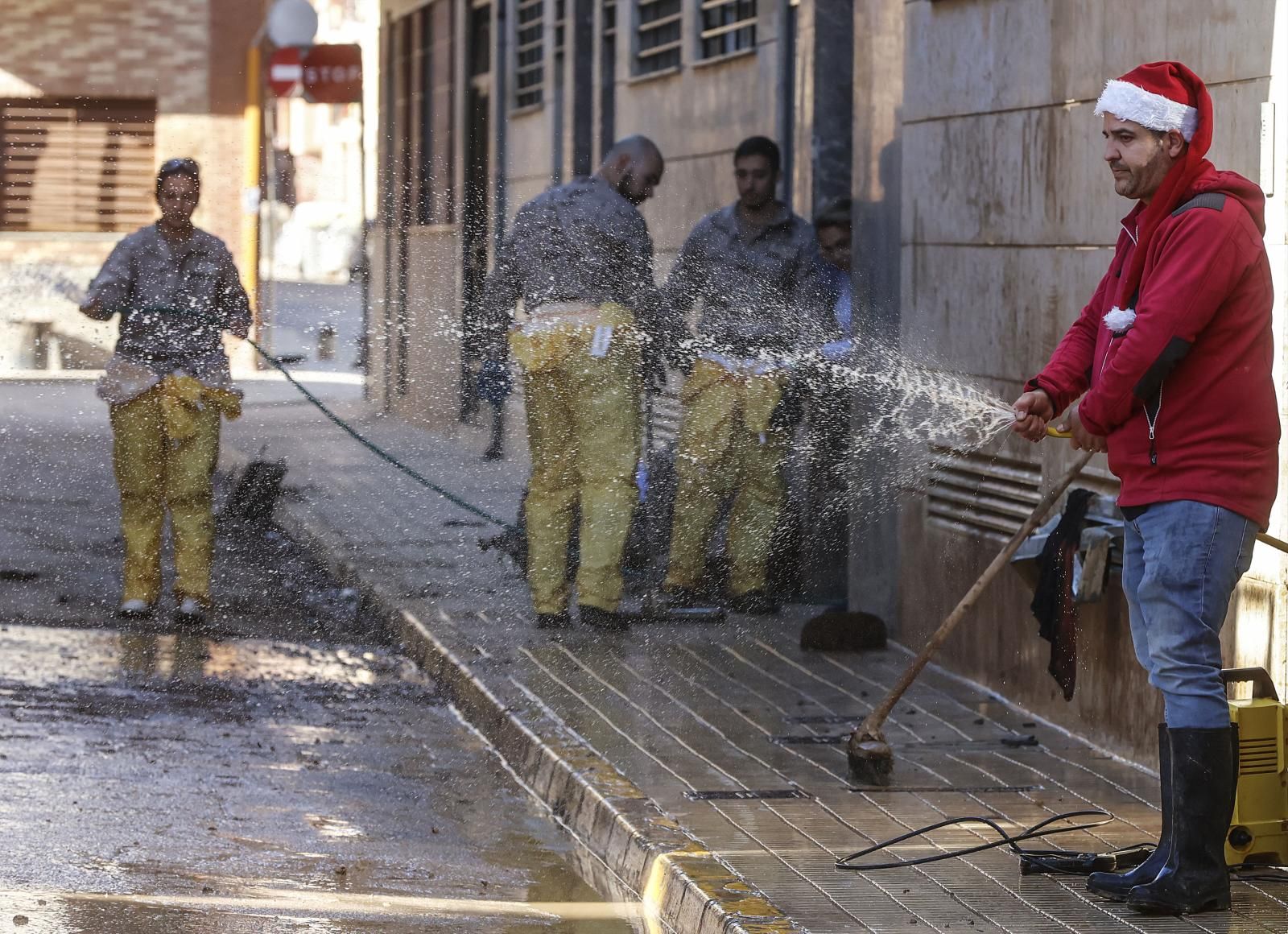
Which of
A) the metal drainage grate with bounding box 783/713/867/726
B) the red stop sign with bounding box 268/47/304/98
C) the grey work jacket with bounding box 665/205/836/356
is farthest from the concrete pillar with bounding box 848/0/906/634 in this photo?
the red stop sign with bounding box 268/47/304/98

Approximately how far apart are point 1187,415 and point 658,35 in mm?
9355

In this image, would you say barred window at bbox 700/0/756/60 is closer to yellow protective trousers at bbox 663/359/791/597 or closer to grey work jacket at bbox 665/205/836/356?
grey work jacket at bbox 665/205/836/356

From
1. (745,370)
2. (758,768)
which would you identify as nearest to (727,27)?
(745,370)

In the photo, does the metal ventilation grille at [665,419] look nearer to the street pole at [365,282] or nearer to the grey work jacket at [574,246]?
the grey work jacket at [574,246]

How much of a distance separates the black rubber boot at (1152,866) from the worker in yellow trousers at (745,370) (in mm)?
4440

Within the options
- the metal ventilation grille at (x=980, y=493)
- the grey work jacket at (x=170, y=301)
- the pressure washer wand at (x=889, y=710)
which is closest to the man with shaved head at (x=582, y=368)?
the grey work jacket at (x=170, y=301)

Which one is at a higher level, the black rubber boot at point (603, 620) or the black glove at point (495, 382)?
the black glove at point (495, 382)

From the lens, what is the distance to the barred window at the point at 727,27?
38.9 feet

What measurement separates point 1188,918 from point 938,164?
384 cm

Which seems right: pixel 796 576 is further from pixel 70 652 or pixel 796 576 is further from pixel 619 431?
pixel 70 652

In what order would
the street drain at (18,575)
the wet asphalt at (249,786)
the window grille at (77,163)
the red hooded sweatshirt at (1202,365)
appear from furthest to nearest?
the window grille at (77,163) → the street drain at (18,575) → the wet asphalt at (249,786) → the red hooded sweatshirt at (1202,365)

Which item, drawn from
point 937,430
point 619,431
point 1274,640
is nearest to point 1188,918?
point 1274,640

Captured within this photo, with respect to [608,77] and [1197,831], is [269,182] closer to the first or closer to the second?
[608,77]

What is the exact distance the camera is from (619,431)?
9242 mm
